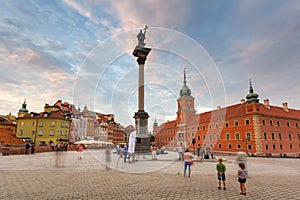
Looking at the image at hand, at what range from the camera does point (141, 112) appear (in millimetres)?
29688

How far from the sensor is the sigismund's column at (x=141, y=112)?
27672mm

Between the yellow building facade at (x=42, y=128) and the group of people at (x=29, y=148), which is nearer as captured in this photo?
the group of people at (x=29, y=148)

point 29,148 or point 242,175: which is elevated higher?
point 242,175

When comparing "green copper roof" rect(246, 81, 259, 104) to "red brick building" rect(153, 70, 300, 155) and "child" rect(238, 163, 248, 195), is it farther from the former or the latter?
"child" rect(238, 163, 248, 195)

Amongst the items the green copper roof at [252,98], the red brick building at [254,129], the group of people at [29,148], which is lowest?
the group of people at [29,148]

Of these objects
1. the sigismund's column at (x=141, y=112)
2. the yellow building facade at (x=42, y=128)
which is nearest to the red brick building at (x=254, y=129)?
the sigismund's column at (x=141, y=112)

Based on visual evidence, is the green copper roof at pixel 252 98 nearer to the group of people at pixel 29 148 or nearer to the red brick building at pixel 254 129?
the red brick building at pixel 254 129

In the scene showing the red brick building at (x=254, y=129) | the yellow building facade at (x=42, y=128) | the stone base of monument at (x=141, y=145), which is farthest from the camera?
the yellow building facade at (x=42, y=128)

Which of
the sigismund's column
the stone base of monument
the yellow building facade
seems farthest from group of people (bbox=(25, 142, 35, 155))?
the yellow building facade

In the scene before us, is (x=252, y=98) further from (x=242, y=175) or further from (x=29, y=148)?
(x=29, y=148)

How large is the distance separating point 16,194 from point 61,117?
63674 mm

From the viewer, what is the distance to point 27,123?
65625 millimetres

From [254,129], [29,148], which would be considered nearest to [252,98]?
[254,129]

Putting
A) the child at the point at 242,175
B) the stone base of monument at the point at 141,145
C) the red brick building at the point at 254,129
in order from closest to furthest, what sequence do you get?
the child at the point at 242,175, the stone base of monument at the point at 141,145, the red brick building at the point at 254,129
